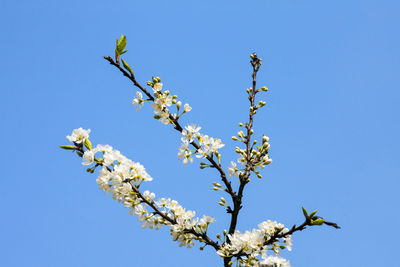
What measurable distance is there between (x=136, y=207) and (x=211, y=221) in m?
0.88

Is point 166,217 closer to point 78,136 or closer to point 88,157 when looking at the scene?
point 88,157

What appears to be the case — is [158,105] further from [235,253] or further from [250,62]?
[235,253]

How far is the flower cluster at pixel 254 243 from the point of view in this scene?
4.31m

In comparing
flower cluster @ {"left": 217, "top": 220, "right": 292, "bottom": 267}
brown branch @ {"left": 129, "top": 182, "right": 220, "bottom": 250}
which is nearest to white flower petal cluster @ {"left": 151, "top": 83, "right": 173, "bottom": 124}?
brown branch @ {"left": 129, "top": 182, "right": 220, "bottom": 250}

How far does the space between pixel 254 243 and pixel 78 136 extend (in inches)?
91.5

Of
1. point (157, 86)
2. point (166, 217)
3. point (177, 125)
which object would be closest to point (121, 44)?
point (157, 86)

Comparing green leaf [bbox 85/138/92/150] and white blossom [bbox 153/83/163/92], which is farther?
white blossom [bbox 153/83/163/92]

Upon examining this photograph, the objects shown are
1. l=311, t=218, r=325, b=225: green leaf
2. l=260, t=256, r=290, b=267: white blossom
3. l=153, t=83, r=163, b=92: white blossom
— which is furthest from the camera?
l=153, t=83, r=163, b=92: white blossom

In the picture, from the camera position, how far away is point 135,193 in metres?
4.54

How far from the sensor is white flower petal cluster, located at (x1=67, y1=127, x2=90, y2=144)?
4.59 metres

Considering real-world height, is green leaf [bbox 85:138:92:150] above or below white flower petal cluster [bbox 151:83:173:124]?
below

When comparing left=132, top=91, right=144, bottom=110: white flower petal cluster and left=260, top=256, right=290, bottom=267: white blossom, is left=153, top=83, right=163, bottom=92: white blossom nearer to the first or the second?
left=132, top=91, right=144, bottom=110: white flower petal cluster

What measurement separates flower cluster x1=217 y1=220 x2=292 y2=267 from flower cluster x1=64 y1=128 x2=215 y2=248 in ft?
1.27

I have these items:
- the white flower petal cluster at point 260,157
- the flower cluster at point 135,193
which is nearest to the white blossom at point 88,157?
the flower cluster at point 135,193
